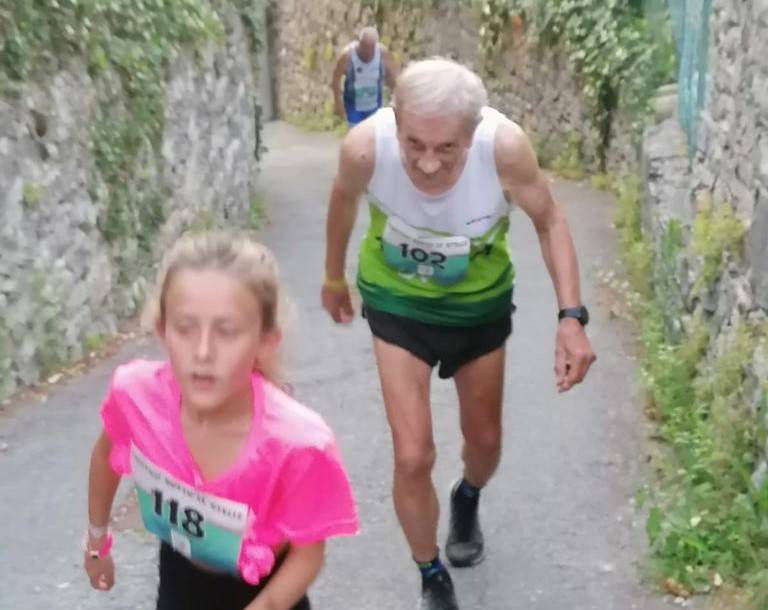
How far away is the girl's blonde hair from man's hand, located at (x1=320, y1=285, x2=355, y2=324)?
1.50 m

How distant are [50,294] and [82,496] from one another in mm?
1526

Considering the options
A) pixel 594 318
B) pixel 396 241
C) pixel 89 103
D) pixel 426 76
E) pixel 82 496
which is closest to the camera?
pixel 426 76

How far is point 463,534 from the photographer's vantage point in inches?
158

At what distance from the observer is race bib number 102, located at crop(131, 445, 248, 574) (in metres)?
2.13

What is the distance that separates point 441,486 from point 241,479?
271 cm

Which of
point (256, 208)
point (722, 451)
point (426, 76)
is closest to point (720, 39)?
point (722, 451)

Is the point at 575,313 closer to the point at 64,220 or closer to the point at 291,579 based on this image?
the point at 291,579

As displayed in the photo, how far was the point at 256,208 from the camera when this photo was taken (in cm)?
1045

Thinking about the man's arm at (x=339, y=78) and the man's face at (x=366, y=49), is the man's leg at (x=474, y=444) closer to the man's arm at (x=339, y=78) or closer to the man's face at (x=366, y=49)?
the man's arm at (x=339, y=78)

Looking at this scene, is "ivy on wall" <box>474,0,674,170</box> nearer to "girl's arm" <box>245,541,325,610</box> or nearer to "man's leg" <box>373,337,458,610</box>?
"man's leg" <box>373,337,458,610</box>

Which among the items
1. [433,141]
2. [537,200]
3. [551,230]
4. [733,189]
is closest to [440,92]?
[433,141]

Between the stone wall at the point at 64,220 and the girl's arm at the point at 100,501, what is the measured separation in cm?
317

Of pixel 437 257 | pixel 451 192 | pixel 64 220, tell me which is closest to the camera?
pixel 451 192

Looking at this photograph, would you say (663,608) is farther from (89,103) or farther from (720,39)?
(89,103)
